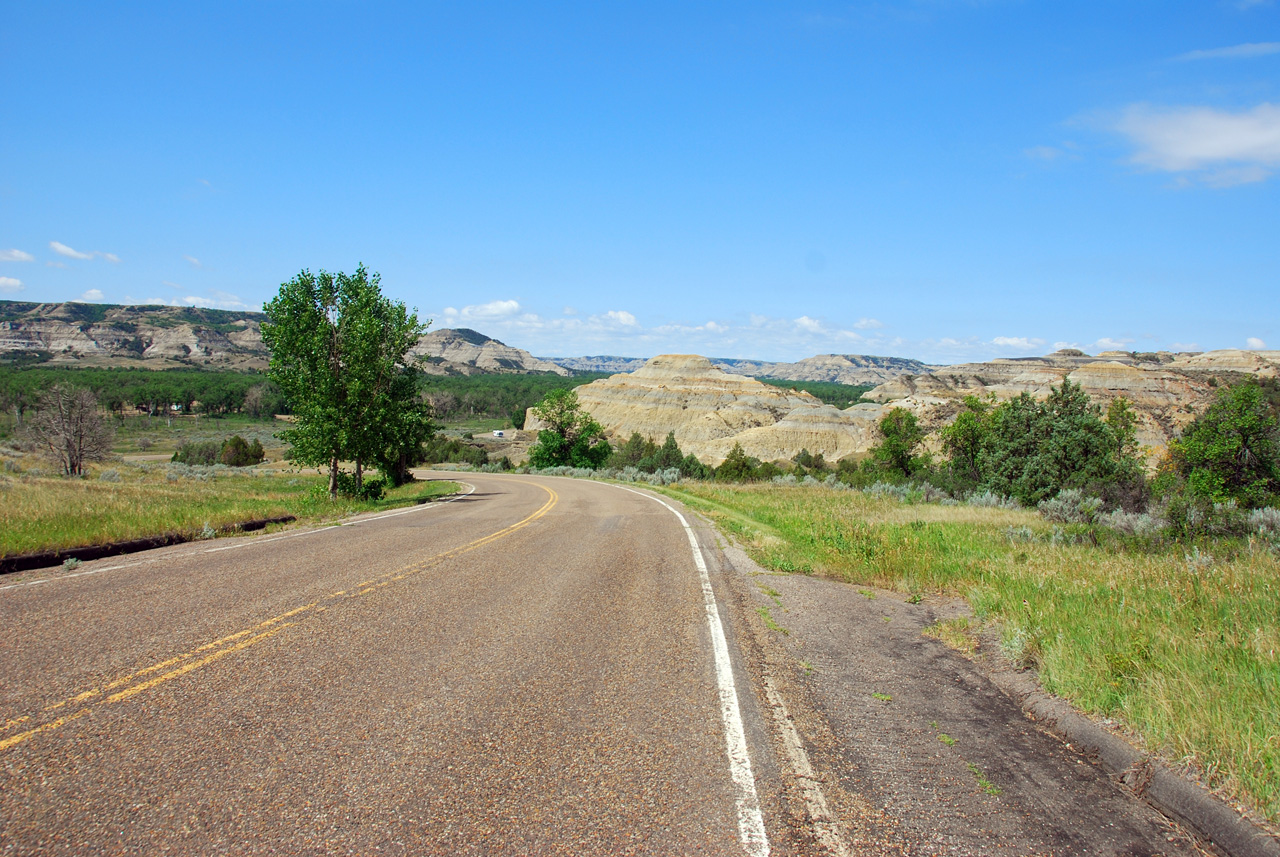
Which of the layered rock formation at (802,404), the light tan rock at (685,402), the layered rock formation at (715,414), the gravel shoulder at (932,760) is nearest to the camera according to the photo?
the gravel shoulder at (932,760)

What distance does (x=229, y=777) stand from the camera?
12.3 feet

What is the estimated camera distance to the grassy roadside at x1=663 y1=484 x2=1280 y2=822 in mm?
4250

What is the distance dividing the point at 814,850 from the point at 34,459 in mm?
52907

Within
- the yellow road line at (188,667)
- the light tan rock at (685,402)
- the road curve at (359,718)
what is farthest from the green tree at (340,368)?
the light tan rock at (685,402)

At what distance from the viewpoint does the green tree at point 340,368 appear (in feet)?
72.9

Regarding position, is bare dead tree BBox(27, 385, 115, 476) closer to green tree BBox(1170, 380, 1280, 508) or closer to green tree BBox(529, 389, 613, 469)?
green tree BBox(529, 389, 613, 469)

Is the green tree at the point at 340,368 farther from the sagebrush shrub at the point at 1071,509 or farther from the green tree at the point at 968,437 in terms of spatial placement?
the green tree at the point at 968,437

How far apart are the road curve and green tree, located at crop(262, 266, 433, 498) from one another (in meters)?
14.0

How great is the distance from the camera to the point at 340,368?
24.0 metres

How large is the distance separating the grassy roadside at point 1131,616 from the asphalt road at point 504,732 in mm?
517

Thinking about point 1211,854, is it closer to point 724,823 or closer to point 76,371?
point 724,823

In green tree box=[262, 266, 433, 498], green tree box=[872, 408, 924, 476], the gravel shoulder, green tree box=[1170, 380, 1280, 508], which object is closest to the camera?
the gravel shoulder

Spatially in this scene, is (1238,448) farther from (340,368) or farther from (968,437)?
(340,368)

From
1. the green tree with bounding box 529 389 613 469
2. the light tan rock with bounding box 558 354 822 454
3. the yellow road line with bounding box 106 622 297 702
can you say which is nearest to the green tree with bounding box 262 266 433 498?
the yellow road line with bounding box 106 622 297 702
